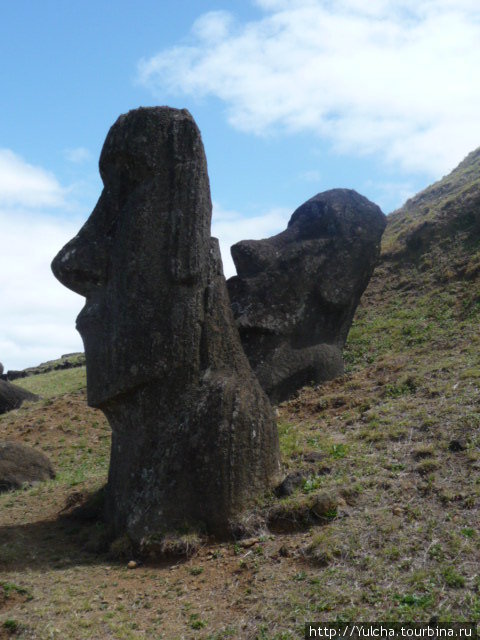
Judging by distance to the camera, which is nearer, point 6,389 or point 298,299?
point 298,299

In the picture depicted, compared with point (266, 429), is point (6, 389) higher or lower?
higher

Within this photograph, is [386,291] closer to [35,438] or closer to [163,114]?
[35,438]

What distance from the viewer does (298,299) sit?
12.8 metres

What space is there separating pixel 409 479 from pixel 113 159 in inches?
181

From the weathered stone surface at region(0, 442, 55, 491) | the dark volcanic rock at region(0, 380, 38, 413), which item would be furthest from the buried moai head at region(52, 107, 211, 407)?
the dark volcanic rock at region(0, 380, 38, 413)

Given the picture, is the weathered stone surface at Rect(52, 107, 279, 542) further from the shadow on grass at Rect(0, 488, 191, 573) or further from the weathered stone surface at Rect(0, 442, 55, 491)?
the weathered stone surface at Rect(0, 442, 55, 491)

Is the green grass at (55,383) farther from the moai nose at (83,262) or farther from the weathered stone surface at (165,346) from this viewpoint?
the weathered stone surface at (165,346)

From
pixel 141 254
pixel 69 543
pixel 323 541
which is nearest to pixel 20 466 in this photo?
pixel 69 543

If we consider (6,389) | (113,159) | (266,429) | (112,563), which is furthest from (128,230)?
(6,389)

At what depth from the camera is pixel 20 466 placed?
1111 cm

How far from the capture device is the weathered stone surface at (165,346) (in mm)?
7484

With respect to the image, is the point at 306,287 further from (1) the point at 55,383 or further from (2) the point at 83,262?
(1) the point at 55,383

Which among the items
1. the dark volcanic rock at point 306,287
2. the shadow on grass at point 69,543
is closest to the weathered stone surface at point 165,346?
the shadow on grass at point 69,543

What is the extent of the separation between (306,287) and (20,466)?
531cm
